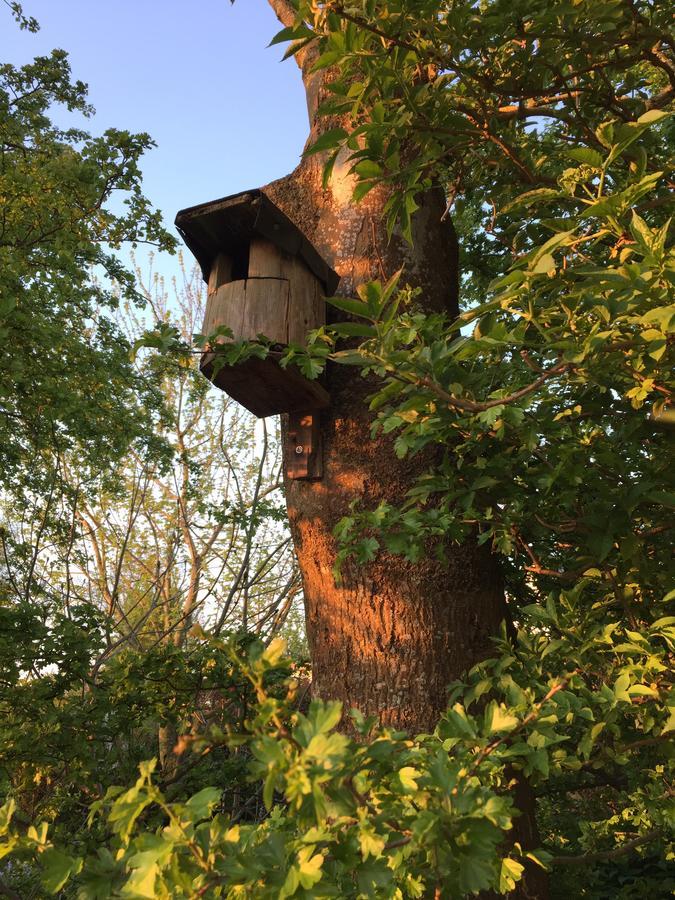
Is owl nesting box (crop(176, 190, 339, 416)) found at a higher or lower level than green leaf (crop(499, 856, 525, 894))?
higher

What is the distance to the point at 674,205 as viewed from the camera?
122 inches

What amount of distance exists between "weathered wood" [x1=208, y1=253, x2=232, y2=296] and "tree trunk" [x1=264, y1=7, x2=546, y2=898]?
443 millimetres

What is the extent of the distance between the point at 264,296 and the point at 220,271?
Result: 15.1 inches

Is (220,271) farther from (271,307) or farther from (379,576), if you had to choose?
(379,576)

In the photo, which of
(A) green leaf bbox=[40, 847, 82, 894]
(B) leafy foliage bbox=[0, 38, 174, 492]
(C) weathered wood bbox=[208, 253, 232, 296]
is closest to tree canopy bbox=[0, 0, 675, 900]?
(A) green leaf bbox=[40, 847, 82, 894]

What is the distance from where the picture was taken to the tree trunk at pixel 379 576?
2439 millimetres

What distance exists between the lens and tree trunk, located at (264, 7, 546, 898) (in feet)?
8.00

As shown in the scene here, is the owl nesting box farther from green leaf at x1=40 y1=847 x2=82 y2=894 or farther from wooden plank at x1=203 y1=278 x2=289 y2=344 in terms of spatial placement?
green leaf at x1=40 y1=847 x2=82 y2=894

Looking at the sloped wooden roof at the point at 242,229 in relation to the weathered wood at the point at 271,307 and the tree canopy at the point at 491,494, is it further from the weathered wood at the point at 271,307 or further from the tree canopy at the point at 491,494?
the tree canopy at the point at 491,494

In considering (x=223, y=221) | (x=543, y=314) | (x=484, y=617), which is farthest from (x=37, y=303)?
(x=543, y=314)

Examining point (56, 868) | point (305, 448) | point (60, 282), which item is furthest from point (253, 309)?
point (60, 282)

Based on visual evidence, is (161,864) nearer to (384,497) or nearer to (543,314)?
(543,314)

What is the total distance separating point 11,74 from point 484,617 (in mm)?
6969

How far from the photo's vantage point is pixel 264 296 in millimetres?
2627
